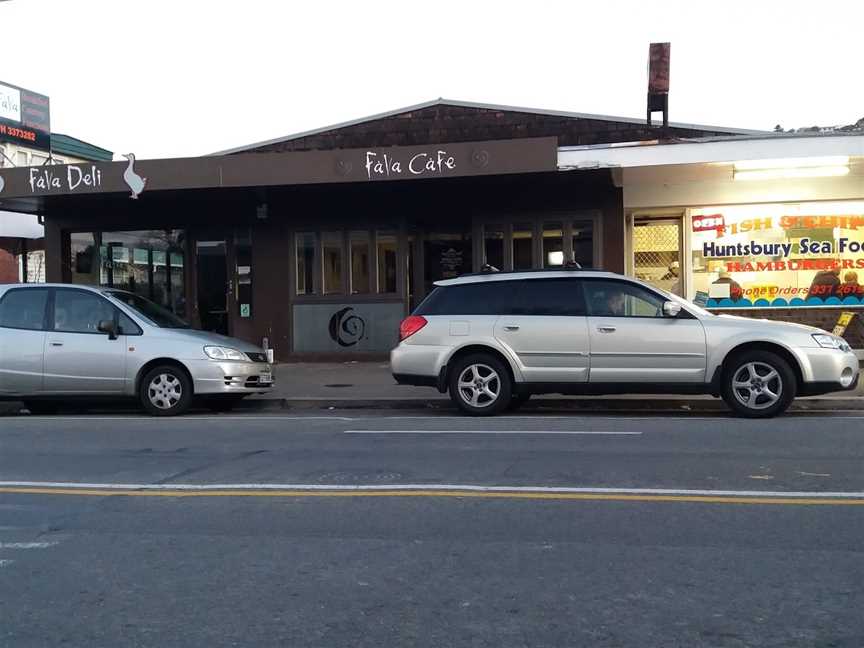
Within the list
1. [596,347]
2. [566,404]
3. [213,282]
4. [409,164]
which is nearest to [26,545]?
[596,347]

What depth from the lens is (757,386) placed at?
10.3 m

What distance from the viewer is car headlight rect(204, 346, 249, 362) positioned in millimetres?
11766

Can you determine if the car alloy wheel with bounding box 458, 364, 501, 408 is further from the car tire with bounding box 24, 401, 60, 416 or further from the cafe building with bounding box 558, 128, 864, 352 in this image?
the car tire with bounding box 24, 401, 60, 416

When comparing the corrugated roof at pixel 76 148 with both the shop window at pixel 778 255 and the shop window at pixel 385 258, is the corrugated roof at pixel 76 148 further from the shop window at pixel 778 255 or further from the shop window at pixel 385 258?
the shop window at pixel 778 255

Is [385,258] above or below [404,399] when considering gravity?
above

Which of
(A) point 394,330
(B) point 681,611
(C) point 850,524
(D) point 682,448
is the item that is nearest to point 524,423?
(D) point 682,448

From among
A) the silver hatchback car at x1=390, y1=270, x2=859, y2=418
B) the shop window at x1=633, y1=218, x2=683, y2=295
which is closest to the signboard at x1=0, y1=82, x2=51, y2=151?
the shop window at x1=633, y1=218, x2=683, y2=295

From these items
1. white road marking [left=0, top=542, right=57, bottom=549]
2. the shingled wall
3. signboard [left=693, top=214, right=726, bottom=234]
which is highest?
the shingled wall

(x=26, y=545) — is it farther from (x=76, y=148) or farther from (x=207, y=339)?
(x=76, y=148)

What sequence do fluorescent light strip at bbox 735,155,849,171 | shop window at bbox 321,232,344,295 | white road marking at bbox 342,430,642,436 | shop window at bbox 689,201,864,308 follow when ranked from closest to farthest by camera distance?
white road marking at bbox 342,430,642,436, fluorescent light strip at bbox 735,155,849,171, shop window at bbox 689,201,864,308, shop window at bbox 321,232,344,295

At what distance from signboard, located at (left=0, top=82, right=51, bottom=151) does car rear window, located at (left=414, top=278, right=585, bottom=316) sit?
140 feet

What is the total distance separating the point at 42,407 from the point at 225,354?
3250 mm

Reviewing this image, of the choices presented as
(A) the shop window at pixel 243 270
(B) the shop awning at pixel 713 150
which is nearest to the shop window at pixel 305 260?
(A) the shop window at pixel 243 270

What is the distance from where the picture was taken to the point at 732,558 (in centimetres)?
496
